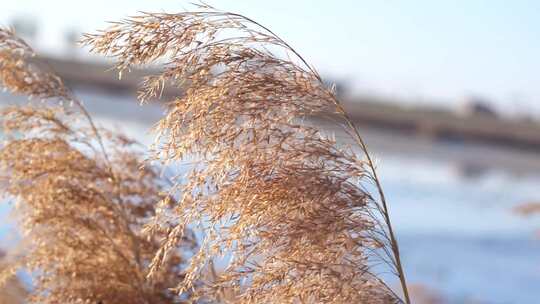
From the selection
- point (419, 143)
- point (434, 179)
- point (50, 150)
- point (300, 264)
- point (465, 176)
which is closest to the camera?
point (300, 264)

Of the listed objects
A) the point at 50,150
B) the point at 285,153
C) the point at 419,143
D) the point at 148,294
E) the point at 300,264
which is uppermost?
the point at 285,153

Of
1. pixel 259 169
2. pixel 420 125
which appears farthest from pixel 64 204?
pixel 420 125

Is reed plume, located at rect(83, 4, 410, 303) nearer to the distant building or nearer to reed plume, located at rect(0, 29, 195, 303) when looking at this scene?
reed plume, located at rect(0, 29, 195, 303)

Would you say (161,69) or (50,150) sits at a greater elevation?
(161,69)

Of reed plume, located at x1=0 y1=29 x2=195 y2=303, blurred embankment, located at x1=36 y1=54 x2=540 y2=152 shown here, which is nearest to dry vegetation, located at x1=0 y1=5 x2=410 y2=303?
Result: reed plume, located at x1=0 y1=29 x2=195 y2=303

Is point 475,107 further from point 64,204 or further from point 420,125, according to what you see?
point 64,204

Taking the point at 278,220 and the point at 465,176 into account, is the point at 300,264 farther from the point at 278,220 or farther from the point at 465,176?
the point at 465,176

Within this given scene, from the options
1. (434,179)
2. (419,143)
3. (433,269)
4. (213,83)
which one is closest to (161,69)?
(213,83)
